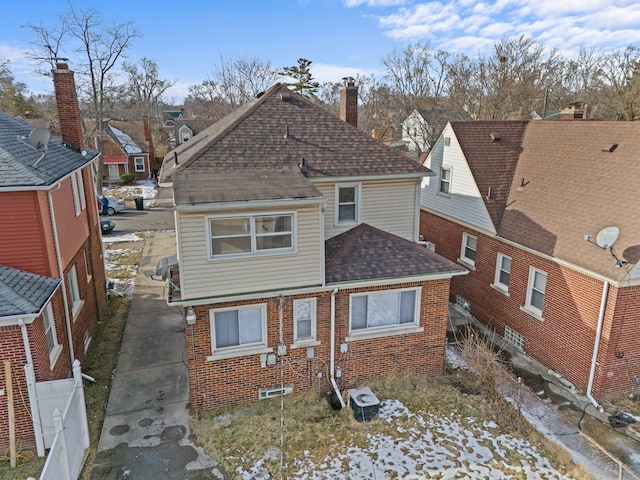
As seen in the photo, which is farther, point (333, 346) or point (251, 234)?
point (333, 346)

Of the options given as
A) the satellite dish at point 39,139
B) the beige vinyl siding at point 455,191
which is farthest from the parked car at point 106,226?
the beige vinyl siding at point 455,191

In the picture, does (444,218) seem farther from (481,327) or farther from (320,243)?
(320,243)

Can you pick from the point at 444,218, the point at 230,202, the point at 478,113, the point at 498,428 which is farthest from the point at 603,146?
the point at 478,113

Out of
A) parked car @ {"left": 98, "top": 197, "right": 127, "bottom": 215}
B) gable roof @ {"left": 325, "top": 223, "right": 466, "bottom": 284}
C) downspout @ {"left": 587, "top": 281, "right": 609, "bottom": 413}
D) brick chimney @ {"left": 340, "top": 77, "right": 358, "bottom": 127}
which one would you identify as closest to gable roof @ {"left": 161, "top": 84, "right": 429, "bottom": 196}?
gable roof @ {"left": 325, "top": 223, "right": 466, "bottom": 284}

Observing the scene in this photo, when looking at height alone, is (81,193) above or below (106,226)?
above

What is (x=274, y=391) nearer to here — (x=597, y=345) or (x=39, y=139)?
(x=597, y=345)

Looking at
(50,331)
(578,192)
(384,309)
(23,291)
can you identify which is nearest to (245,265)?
(384,309)
